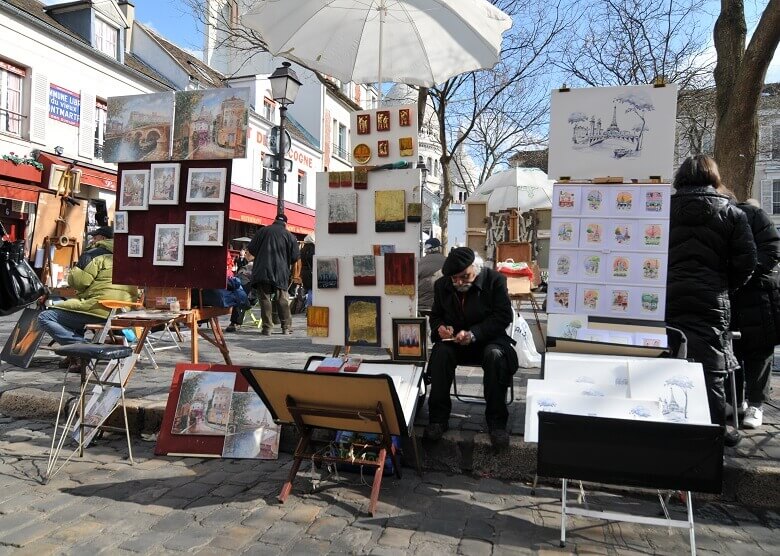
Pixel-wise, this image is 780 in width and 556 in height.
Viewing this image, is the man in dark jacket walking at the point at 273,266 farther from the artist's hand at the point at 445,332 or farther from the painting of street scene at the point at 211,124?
the artist's hand at the point at 445,332

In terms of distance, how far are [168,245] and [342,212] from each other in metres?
1.58

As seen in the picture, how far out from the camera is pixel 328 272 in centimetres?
419

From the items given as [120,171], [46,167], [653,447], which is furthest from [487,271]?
[46,167]

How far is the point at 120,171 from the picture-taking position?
4.80 metres

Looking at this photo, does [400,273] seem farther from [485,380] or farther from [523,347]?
[523,347]

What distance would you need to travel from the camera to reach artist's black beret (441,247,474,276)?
12.4ft

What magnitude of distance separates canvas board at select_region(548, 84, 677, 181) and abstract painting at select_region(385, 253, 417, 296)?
1.14m

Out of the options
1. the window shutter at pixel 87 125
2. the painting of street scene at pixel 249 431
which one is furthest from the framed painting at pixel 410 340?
the window shutter at pixel 87 125

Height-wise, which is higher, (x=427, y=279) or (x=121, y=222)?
(x=121, y=222)

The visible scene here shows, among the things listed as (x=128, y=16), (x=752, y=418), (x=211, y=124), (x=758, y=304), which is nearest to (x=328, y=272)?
(x=211, y=124)

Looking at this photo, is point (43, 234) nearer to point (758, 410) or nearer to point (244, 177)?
point (758, 410)

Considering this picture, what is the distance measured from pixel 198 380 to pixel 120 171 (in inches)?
82.2

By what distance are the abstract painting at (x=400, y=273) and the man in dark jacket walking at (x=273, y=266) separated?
4166 millimetres

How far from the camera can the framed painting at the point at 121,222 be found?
4.82 meters
